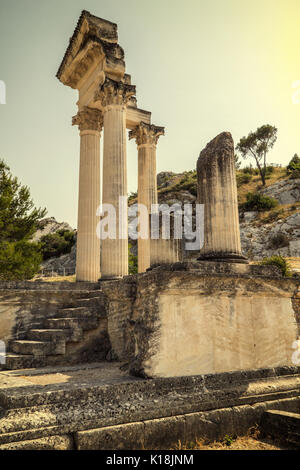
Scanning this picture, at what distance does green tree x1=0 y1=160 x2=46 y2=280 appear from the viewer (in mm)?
19984

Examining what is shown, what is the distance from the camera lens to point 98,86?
14.5 meters

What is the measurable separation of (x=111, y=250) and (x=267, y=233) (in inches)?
1130

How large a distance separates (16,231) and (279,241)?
25.2 meters

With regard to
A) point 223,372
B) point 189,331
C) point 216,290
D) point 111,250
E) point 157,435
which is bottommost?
point 157,435

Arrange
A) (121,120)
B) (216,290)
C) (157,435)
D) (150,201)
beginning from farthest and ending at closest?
(150,201)
(121,120)
(216,290)
(157,435)

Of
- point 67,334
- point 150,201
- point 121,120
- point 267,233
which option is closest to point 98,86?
point 121,120

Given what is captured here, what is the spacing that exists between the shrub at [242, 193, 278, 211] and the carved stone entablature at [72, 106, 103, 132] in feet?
109

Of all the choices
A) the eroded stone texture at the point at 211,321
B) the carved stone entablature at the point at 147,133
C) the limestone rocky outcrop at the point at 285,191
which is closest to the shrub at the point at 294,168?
the limestone rocky outcrop at the point at 285,191

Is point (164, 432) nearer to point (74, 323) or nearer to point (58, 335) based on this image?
point (58, 335)

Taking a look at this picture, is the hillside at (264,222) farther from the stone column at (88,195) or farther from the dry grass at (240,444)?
the dry grass at (240,444)

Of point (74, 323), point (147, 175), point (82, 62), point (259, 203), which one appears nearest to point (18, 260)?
point (147, 175)

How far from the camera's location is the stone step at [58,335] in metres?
7.44

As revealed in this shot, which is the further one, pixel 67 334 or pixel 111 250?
pixel 111 250

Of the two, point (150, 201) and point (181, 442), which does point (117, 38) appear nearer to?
point (150, 201)
